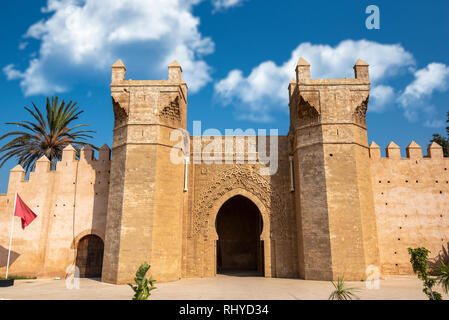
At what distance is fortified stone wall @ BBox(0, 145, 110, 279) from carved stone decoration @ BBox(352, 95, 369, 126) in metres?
10.2

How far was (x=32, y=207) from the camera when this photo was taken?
1364cm

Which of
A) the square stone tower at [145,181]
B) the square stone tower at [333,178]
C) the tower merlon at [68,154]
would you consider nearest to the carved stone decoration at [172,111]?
the square stone tower at [145,181]

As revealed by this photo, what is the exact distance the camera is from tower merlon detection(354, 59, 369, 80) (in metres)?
12.6

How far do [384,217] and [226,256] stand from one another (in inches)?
337

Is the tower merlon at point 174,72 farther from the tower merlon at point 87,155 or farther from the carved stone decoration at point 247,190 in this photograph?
the tower merlon at point 87,155


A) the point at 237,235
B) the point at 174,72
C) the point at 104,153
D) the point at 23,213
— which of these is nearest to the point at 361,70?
the point at 174,72

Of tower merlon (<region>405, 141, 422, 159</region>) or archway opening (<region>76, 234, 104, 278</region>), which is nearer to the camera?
archway opening (<region>76, 234, 104, 278</region>)

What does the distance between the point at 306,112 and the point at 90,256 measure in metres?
10.3

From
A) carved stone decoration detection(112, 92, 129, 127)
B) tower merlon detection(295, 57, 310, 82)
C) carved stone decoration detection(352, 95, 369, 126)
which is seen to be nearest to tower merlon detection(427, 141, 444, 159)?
carved stone decoration detection(352, 95, 369, 126)

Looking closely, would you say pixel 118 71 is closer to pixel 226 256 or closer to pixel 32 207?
pixel 32 207

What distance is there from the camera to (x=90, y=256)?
1330cm

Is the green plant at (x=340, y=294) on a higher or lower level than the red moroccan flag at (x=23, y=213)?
lower

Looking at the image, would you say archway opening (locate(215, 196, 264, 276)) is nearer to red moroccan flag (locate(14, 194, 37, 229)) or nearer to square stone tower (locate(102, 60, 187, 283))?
square stone tower (locate(102, 60, 187, 283))

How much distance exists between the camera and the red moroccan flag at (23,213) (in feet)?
40.7
